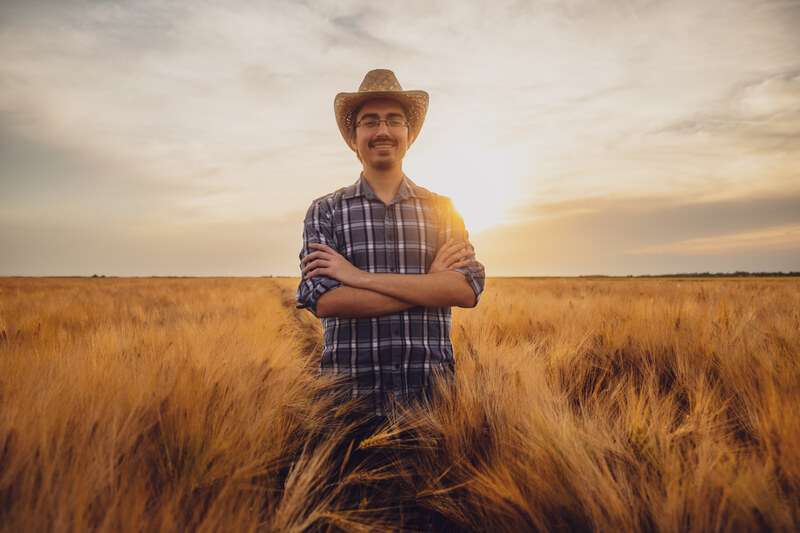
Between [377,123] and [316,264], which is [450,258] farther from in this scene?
[377,123]

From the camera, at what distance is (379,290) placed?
190cm

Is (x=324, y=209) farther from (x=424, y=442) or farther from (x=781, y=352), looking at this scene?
(x=781, y=352)

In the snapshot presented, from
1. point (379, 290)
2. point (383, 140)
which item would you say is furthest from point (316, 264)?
point (383, 140)

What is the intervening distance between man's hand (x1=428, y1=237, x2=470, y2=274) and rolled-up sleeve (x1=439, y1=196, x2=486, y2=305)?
0.10ft

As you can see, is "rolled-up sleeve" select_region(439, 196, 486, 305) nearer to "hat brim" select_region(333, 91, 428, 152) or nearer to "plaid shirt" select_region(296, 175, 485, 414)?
"plaid shirt" select_region(296, 175, 485, 414)

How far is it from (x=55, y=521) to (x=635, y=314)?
15.1 feet

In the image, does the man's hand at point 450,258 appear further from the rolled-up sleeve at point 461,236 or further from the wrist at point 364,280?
the wrist at point 364,280

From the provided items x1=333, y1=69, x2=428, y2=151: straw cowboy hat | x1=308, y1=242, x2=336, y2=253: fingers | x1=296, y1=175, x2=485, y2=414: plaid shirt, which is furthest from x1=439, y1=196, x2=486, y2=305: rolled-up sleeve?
x1=308, y1=242, x2=336, y2=253: fingers

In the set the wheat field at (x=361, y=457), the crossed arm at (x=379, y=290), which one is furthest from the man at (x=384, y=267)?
the wheat field at (x=361, y=457)

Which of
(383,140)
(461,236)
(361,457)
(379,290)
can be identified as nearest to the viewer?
(361,457)

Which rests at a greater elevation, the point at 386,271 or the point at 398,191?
the point at 398,191

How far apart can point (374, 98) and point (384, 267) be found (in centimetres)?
95

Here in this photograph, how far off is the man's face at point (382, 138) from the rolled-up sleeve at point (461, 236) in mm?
399

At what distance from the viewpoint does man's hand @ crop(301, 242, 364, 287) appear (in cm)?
193
